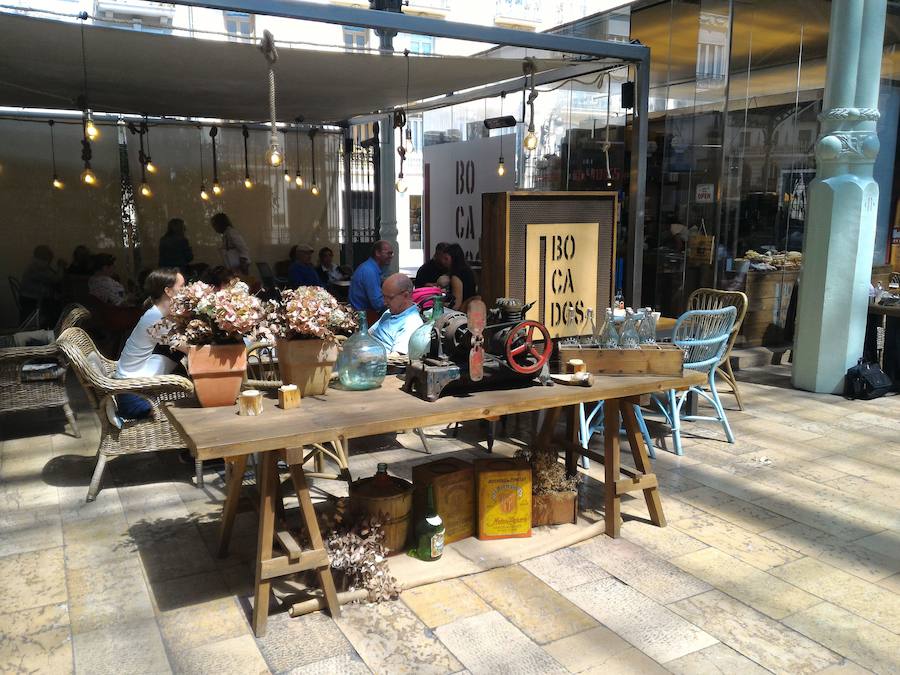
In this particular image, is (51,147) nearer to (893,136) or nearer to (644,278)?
(644,278)

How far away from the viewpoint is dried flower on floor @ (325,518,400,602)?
279 cm

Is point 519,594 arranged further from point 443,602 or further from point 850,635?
point 850,635

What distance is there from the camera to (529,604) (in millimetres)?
2771

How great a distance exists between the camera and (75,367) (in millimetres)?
3740

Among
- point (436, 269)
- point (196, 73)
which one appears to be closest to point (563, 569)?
point (436, 269)

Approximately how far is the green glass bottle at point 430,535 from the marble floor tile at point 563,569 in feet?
1.25

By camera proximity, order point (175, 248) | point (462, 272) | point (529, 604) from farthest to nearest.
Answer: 1. point (175, 248)
2. point (462, 272)
3. point (529, 604)

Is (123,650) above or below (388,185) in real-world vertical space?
below

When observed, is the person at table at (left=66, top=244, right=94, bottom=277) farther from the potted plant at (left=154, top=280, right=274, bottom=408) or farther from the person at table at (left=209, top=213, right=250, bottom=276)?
the potted plant at (left=154, top=280, right=274, bottom=408)

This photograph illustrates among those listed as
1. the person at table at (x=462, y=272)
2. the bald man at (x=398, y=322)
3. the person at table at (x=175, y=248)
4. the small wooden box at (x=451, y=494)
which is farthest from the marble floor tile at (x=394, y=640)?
the person at table at (x=175, y=248)

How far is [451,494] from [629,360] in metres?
1.00

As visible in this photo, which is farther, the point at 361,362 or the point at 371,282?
the point at 371,282

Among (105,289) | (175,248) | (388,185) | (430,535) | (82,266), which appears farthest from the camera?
(388,185)

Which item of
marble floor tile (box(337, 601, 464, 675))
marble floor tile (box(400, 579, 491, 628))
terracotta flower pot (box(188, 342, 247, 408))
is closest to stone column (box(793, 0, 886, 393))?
marble floor tile (box(400, 579, 491, 628))
